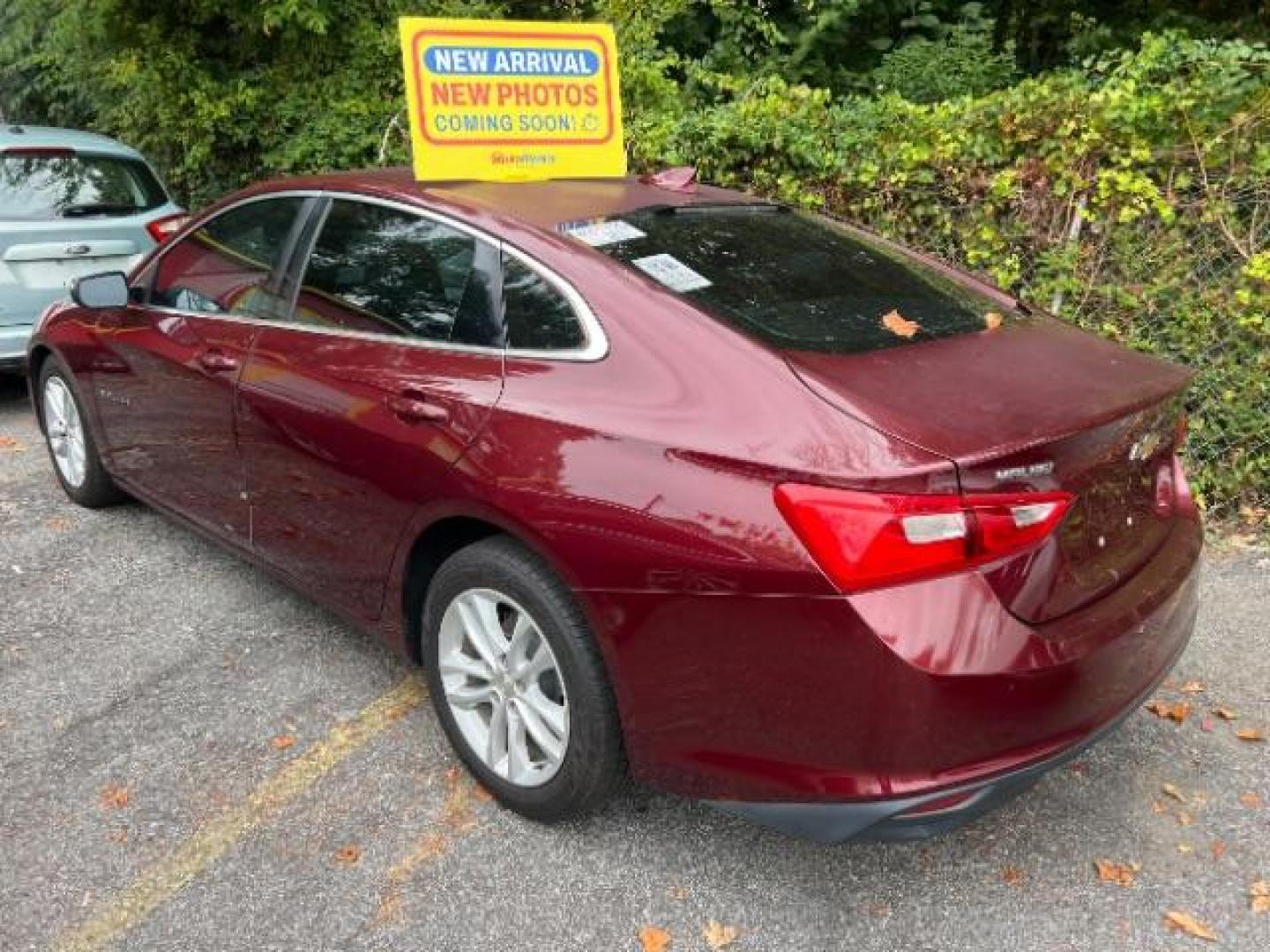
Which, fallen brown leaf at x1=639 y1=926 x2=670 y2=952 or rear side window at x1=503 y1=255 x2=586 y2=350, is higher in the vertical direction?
rear side window at x1=503 y1=255 x2=586 y2=350

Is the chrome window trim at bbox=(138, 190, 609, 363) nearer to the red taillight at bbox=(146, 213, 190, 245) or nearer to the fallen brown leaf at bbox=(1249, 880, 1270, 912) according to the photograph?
the fallen brown leaf at bbox=(1249, 880, 1270, 912)

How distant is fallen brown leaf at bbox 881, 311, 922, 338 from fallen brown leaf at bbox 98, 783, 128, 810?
2307mm

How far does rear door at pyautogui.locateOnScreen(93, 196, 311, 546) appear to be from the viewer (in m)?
3.53

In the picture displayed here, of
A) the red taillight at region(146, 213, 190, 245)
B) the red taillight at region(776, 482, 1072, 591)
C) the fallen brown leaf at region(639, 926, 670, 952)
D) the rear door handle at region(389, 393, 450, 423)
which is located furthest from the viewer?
the red taillight at region(146, 213, 190, 245)

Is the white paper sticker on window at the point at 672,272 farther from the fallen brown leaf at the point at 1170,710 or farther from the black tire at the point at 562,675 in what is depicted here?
the fallen brown leaf at the point at 1170,710

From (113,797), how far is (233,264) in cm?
178

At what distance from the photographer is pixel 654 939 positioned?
2.42m

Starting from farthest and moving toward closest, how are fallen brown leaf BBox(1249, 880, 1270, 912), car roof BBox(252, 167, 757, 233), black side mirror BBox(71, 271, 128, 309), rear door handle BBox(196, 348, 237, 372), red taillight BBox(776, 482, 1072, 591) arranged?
black side mirror BBox(71, 271, 128, 309)
rear door handle BBox(196, 348, 237, 372)
car roof BBox(252, 167, 757, 233)
fallen brown leaf BBox(1249, 880, 1270, 912)
red taillight BBox(776, 482, 1072, 591)

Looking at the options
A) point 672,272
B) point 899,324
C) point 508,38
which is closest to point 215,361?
point 508,38

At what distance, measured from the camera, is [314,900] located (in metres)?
2.52

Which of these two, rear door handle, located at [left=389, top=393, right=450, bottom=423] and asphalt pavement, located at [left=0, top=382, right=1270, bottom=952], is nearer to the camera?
asphalt pavement, located at [left=0, top=382, right=1270, bottom=952]

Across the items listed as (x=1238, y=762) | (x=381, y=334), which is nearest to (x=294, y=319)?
(x=381, y=334)

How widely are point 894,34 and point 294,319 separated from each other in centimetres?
666

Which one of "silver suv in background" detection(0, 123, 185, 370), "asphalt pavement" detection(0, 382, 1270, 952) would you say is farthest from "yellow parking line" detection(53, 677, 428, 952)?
"silver suv in background" detection(0, 123, 185, 370)
